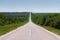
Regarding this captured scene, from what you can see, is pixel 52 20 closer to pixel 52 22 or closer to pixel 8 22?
pixel 52 22

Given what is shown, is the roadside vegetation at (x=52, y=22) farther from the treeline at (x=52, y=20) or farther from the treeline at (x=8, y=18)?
the treeline at (x=8, y=18)

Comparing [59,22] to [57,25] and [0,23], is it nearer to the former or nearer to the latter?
[57,25]

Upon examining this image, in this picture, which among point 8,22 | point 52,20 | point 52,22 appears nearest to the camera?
point 52,22

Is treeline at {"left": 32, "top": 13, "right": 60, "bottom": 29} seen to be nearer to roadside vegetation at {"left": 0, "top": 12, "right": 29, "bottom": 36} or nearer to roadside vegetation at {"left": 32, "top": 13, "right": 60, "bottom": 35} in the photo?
roadside vegetation at {"left": 32, "top": 13, "right": 60, "bottom": 35}

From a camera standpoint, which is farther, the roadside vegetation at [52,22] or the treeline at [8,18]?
the treeline at [8,18]

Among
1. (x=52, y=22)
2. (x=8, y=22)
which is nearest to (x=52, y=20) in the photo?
(x=52, y=22)

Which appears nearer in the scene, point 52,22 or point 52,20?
point 52,22

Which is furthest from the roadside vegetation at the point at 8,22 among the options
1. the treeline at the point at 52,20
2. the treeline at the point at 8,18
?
the treeline at the point at 52,20

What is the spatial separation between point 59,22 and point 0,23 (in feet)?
75.1

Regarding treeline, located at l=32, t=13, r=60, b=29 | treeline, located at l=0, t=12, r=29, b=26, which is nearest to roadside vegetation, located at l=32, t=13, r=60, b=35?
treeline, located at l=32, t=13, r=60, b=29

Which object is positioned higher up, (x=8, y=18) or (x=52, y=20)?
(x=52, y=20)

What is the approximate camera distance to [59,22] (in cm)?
4503

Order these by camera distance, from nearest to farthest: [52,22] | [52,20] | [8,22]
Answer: [52,22] < [52,20] < [8,22]

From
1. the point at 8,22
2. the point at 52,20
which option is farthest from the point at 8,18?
the point at 52,20
